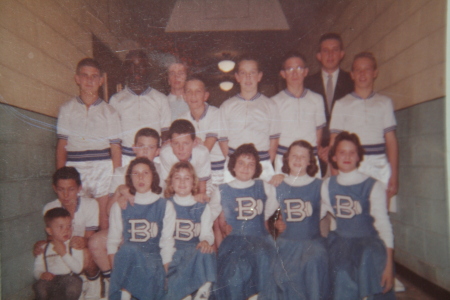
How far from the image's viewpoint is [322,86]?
2.24 m

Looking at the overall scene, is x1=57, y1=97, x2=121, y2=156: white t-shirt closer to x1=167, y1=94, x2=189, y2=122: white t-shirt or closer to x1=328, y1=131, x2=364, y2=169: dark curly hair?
x1=167, y1=94, x2=189, y2=122: white t-shirt

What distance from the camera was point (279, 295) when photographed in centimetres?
200

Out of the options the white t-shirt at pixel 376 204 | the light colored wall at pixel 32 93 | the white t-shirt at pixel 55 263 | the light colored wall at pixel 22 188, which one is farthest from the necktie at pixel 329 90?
the white t-shirt at pixel 55 263

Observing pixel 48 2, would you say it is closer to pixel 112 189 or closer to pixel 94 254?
pixel 112 189

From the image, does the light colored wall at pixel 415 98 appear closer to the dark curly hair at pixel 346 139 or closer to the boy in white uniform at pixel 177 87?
the dark curly hair at pixel 346 139

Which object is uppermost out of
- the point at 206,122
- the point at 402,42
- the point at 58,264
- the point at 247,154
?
the point at 402,42

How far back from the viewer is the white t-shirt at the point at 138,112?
2.18m

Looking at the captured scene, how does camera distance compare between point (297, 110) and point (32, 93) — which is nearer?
point (32, 93)

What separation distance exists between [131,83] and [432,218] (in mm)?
2075

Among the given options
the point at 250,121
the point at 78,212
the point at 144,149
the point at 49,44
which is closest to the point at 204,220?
the point at 144,149

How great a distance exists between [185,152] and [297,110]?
0.79 meters

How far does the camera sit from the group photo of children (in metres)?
2.00

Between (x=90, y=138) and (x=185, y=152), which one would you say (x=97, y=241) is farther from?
(x=185, y=152)

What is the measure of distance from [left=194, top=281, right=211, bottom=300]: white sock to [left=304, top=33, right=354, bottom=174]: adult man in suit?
1041mm
